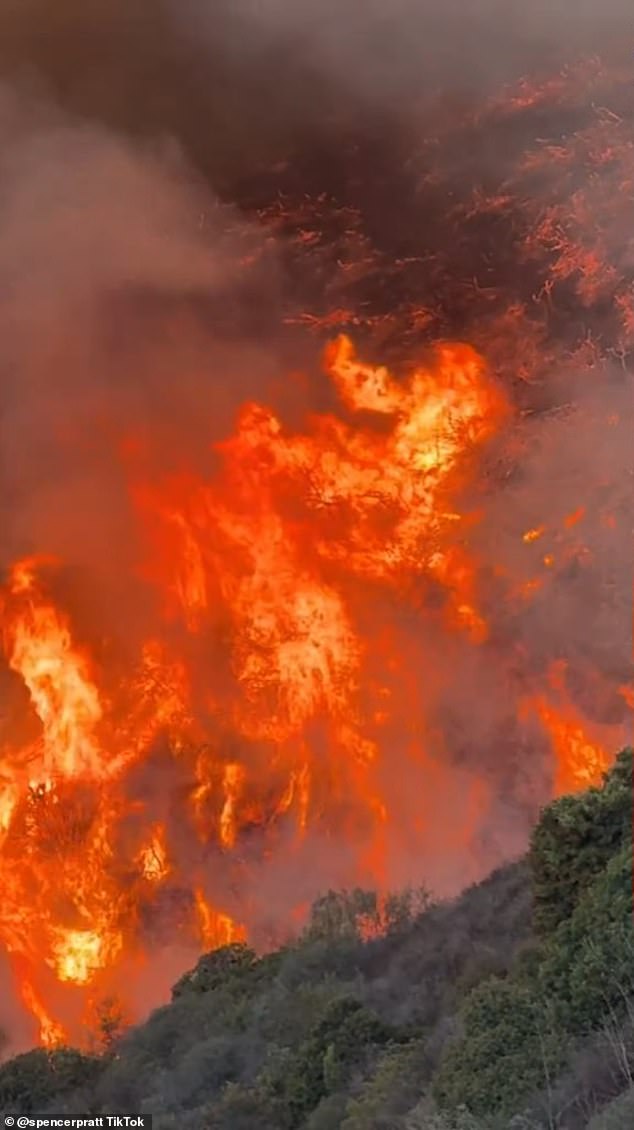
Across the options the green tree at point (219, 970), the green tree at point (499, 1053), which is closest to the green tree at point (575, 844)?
the green tree at point (499, 1053)

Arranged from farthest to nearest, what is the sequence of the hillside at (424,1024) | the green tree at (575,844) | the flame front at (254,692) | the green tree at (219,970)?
the flame front at (254,692) → the green tree at (219,970) → the green tree at (575,844) → the hillside at (424,1024)

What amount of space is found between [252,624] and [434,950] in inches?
1387

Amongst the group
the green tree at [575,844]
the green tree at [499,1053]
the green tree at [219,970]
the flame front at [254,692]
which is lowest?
the green tree at [499,1053]

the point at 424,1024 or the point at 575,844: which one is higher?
the point at 575,844

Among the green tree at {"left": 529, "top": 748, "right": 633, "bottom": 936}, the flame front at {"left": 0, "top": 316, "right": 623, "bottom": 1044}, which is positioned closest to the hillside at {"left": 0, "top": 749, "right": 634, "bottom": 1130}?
the green tree at {"left": 529, "top": 748, "right": 633, "bottom": 936}

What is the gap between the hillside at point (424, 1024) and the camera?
42.7 ft

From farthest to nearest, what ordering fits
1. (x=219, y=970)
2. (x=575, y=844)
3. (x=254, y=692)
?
(x=254, y=692)
(x=219, y=970)
(x=575, y=844)

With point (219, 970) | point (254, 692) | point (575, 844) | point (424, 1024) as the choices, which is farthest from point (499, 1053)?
point (254, 692)

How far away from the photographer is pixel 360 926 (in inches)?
1305

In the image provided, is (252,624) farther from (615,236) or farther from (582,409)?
(615,236)

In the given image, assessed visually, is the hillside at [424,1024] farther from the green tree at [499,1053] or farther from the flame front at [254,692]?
the flame front at [254,692]

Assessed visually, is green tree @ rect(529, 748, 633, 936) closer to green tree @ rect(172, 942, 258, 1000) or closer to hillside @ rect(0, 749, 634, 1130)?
hillside @ rect(0, 749, 634, 1130)

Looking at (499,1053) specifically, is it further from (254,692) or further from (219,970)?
(254,692)

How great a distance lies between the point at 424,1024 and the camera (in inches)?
793
